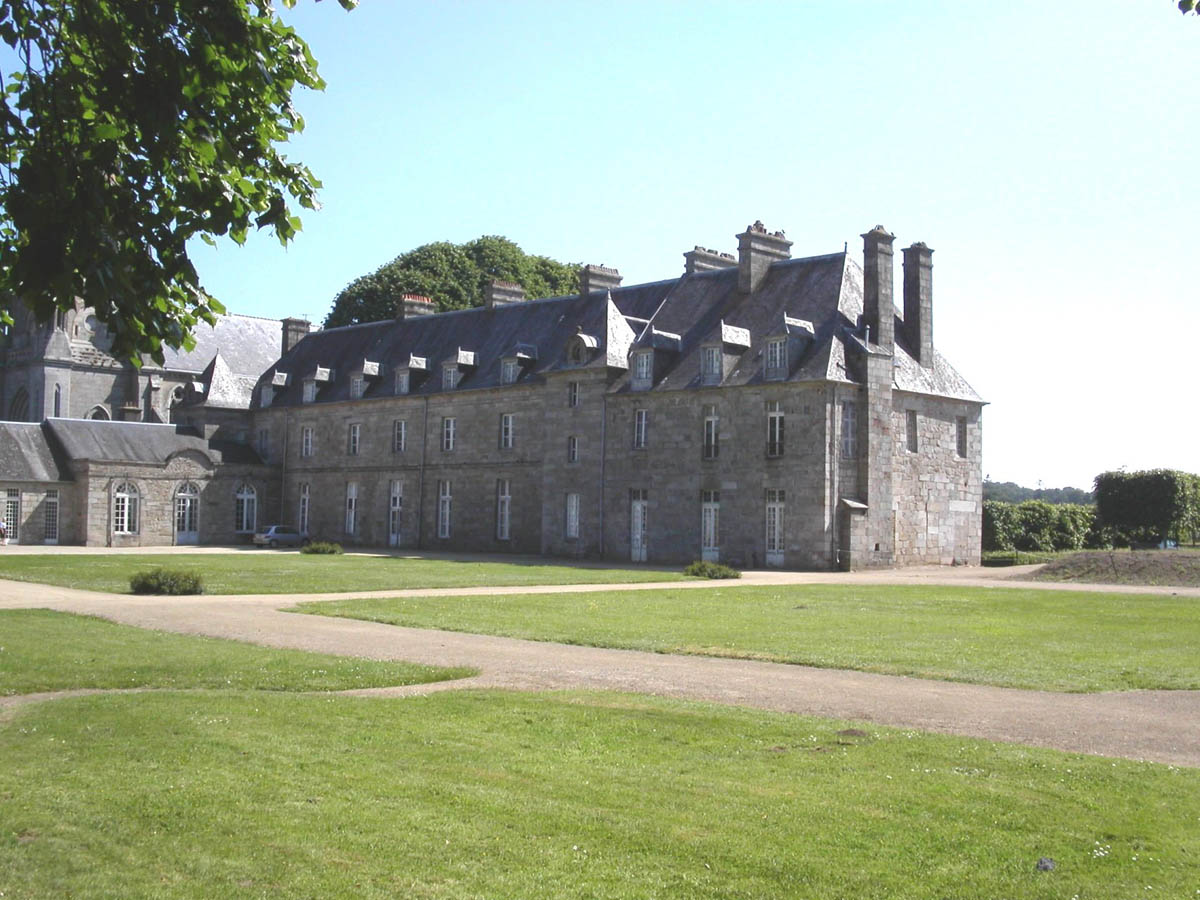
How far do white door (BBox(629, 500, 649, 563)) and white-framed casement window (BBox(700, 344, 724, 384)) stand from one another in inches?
175

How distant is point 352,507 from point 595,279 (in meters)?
14.0

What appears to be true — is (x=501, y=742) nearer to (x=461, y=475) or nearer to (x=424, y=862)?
(x=424, y=862)

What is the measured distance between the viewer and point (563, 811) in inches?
282

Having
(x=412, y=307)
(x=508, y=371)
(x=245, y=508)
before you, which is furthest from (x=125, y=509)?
(x=508, y=371)

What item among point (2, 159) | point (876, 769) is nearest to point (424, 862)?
point (876, 769)

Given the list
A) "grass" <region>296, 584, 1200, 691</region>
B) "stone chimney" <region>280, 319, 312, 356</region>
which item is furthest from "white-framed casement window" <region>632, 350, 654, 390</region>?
"stone chimney" <region>280, 319, 312, 356</region>

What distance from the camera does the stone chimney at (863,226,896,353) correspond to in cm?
3672

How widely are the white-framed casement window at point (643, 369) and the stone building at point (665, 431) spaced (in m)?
0.08

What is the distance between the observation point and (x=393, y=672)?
12.5 meters

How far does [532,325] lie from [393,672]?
34860 millimetres

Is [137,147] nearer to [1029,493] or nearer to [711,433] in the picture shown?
[711,433]

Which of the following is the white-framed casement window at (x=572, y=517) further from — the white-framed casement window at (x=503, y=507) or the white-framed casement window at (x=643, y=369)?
the white-framed casement window at (x=643, y=369)

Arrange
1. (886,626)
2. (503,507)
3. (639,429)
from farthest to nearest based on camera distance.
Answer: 1. (503,507)
2. (639,429)
3. (886,626)

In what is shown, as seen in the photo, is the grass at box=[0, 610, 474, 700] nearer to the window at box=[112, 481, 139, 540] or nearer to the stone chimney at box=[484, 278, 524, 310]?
the window at box=[112, 481, 139, 540]
